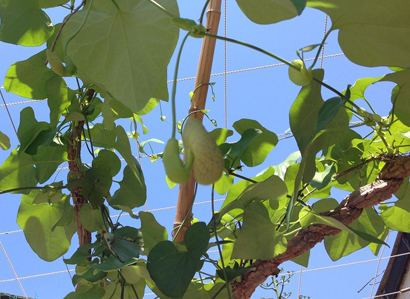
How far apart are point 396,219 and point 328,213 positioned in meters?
0.17

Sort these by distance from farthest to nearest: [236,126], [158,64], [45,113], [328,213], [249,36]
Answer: [249,36], [45,113], [236,126], [328,213], [158,64]

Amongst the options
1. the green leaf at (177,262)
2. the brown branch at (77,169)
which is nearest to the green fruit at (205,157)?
the green leaf at (177,262)

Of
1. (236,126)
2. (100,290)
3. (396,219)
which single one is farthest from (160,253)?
(396,219)

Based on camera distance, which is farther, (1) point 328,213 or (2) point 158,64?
(1) point 328,213

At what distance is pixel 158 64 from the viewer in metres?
0.33

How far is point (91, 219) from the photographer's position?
482 mm

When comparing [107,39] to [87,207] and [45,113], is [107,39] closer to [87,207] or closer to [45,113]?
[87,207]

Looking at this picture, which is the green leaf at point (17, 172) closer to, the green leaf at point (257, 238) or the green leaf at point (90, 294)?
the green leaf at point (90, 294)

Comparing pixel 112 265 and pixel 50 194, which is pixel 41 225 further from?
pixel 112 265

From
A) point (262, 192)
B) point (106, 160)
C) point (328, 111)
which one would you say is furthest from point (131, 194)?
point (328, 111)

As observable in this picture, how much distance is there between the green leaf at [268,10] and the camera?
0.89ft

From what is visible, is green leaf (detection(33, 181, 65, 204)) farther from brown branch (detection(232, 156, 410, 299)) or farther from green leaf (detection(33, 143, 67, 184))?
brown branch (detection(232, 156, 410, 299))

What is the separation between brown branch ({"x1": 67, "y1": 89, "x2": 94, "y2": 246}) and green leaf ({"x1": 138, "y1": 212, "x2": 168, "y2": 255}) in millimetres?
73

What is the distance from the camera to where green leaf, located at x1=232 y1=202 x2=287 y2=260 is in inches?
17.3
